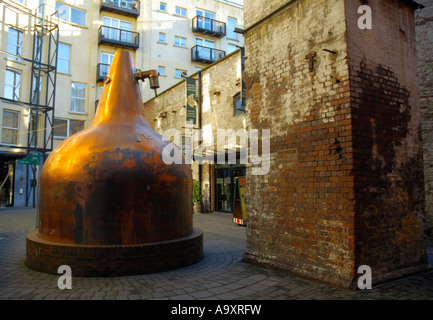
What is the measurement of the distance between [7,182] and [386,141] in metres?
21.7

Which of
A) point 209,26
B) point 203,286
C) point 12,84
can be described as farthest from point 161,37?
point 203,286

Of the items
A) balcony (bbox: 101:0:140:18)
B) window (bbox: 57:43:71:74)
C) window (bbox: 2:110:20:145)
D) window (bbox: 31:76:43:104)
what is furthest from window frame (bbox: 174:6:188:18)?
window (bbox: 2:110:20:145)

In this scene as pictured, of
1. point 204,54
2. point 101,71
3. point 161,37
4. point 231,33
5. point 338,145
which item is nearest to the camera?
point 338,145

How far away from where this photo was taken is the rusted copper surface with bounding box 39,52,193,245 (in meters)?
5.53

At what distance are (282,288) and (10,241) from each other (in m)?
Answer: 7.66

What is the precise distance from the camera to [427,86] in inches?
331

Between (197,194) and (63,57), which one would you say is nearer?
(197,194)

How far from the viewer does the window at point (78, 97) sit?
2400cm

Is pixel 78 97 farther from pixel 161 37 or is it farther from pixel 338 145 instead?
pixel 338 145

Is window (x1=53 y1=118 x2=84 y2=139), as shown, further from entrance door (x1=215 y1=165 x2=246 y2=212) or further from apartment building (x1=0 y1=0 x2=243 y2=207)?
entrance door (x1=215 y1=165 x2=246 y2=212)

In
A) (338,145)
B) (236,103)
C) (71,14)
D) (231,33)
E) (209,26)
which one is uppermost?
(231,33)
